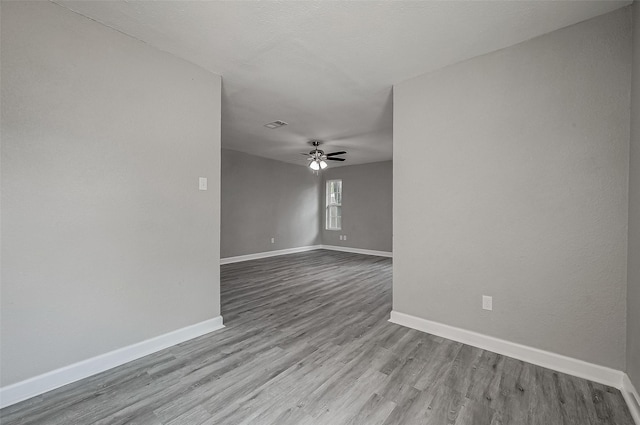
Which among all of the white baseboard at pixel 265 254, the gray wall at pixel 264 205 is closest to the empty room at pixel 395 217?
the white baseboard at pixel 265 254

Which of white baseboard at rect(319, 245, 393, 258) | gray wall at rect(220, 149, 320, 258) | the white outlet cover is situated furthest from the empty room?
white baseboard at rect(319, 245, 393, 258)

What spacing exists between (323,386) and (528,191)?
2136 mm

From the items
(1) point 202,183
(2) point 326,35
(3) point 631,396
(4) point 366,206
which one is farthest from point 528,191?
(4) point 366,206

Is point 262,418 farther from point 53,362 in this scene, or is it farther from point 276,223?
point 276,223

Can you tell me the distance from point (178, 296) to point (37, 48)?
2005 millimetres

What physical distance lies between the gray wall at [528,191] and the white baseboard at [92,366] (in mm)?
2151

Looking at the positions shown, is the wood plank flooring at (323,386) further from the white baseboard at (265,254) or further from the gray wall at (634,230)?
the white baseboard at (265,254)

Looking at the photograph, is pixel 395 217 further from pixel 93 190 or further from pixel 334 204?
pixel 334 204

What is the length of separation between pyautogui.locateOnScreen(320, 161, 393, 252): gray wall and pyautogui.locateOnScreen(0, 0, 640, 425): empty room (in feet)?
14.7

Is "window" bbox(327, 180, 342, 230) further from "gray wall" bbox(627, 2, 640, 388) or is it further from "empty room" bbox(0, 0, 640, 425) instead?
"gray wall" bbox(627, 2, 640, 388)

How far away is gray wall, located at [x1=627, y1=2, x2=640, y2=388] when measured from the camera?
1.56 m

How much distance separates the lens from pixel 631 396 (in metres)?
1.59

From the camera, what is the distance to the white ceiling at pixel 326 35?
1.76m

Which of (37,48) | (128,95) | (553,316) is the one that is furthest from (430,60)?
(37,48)
